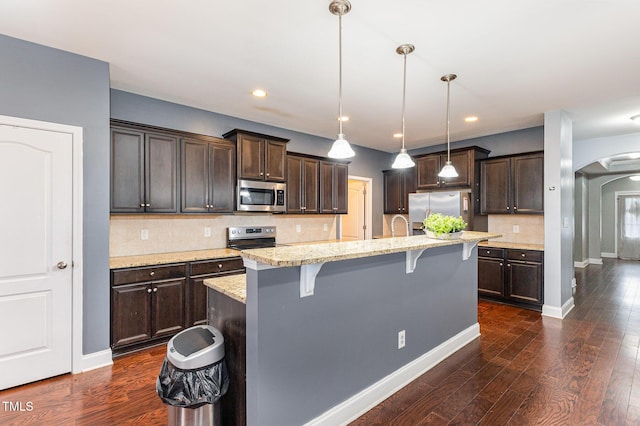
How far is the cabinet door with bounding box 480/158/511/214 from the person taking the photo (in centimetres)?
503

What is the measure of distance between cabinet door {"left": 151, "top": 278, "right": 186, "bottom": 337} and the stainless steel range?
104 centimetres

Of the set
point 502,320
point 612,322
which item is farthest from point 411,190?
point 612,322

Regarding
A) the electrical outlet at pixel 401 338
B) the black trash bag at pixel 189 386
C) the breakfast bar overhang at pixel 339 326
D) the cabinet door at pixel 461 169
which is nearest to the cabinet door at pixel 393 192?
the cabinet door at pixel 461 169

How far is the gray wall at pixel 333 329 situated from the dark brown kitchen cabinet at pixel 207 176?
2368 millimetres

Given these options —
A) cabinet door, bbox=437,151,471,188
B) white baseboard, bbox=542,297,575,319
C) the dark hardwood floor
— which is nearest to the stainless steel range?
the dark hardwood floor

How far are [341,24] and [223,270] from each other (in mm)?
2829

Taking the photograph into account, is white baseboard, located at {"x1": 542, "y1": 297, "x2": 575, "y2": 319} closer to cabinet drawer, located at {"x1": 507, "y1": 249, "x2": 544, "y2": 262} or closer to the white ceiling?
cabinet drawer, located at {"x1": 507, "y1": 249, "x2": 544, "y2": 262}

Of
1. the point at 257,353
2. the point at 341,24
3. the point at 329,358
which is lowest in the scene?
the point at 329,358

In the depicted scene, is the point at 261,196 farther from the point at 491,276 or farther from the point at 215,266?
the point at 491,276

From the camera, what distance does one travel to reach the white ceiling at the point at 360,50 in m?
2.11

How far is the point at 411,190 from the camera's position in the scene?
6215 mm

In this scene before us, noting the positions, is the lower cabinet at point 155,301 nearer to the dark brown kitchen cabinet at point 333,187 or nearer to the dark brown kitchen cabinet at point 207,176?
the dark brown kitchen cabinet at point 207,176

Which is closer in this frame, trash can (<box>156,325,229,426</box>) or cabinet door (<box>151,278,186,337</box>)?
trash can (<box>156,325,229,426</box>)

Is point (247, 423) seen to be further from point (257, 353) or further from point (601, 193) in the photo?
point (601, 193)
